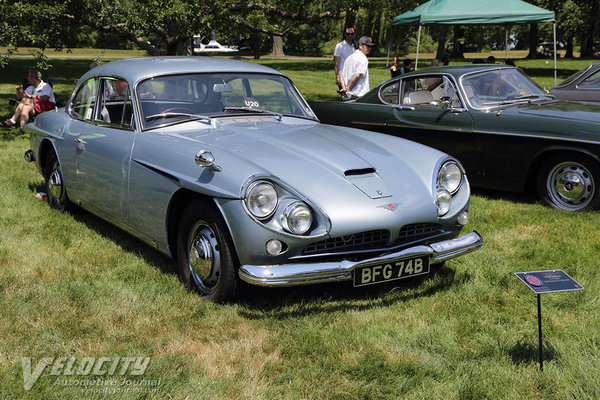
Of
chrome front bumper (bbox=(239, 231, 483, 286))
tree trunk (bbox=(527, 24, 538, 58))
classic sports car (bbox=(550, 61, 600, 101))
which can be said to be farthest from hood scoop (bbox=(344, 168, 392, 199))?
tree trunk (bbox=(527, 24, 538, 58))

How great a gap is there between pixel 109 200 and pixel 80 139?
2.57ft

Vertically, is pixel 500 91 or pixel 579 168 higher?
pixel 500 91

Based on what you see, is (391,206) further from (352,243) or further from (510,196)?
(510,196)

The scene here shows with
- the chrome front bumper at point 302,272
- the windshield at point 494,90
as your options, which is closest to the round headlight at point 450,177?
the chrome front bumper at point 302,272

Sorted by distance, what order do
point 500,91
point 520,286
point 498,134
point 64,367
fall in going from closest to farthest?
point 64,367, point 520,286, point 498,134, point 500,91

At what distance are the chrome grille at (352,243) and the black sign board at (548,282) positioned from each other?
0.91 m

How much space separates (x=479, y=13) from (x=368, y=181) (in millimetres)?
12041

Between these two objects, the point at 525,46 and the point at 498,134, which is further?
the point at 525,46

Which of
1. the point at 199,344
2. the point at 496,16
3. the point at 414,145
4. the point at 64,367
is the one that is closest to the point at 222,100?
the point at 414,145

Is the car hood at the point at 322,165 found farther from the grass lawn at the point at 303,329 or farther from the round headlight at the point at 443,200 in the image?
the grass lawn at the point at 303,329

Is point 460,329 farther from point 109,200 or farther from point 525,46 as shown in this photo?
point 525,46

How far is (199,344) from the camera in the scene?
11.1ft

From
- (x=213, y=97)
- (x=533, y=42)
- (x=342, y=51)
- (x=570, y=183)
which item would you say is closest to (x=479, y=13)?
(x=342, y=51)

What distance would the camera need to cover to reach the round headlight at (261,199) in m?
3.45
